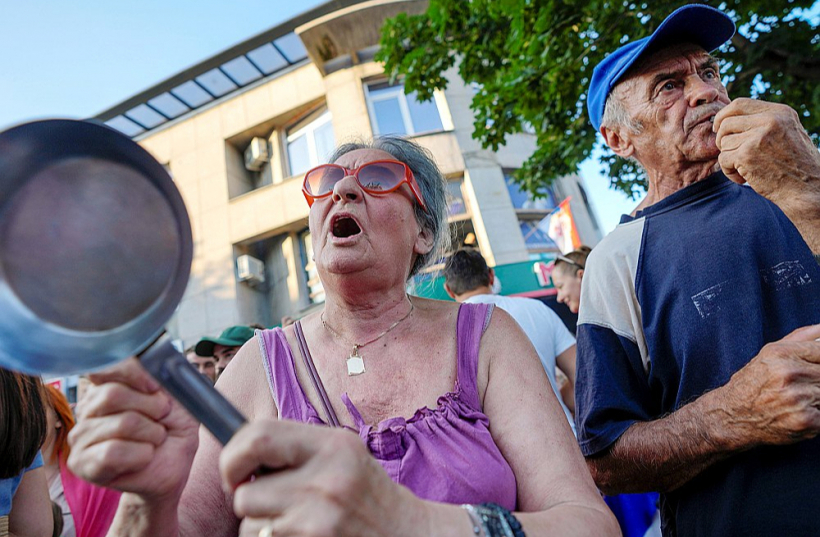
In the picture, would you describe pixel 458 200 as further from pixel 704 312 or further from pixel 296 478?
pixel 296 478

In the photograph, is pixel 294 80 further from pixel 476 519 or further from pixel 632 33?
pixel 476 519

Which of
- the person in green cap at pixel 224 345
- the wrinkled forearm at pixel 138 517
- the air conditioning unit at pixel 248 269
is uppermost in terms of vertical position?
the air conditioning unit at pixel 248 269

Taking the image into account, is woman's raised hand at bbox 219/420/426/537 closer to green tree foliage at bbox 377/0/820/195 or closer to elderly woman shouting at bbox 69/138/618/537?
elderly woman shouting at bbox 69/138/618/537

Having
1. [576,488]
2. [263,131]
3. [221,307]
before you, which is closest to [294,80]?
[263,131]

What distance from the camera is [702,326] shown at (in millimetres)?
1501

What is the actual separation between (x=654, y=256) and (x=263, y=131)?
47.8ft

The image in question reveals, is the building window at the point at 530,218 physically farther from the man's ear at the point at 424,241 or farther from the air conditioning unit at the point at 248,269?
the man's ear at the point at 424,241

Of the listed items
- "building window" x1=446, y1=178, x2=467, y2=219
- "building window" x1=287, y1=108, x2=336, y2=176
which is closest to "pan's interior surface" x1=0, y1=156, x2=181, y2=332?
"building window" x1=446, y1=178, x2=467, y2=219

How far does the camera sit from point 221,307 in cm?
1332

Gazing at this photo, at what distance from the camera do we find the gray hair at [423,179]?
2020 mm

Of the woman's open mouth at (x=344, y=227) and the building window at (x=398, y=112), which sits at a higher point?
the building window at (x=398, y=112)

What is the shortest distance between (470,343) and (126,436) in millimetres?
914

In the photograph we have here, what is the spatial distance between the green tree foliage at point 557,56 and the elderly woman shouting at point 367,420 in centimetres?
320

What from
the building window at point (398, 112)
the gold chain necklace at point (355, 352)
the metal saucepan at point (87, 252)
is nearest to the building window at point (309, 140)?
the building window at point (398, 112)
